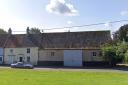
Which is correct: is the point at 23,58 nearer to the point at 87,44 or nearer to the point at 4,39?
the point at 4,39

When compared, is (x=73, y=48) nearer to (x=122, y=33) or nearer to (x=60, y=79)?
(x=122, y=33)

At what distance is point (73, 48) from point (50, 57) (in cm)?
611

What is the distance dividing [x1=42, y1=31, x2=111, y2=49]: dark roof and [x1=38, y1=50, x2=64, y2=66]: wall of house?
1191 mm

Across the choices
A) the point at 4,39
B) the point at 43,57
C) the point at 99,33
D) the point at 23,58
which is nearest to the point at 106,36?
the point at 99,33

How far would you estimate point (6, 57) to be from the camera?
268 ft

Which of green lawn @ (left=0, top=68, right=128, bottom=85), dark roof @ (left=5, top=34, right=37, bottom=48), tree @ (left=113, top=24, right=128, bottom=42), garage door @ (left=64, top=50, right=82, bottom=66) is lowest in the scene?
green lawn @ (left=0, top=68, right=128, bottom=85)

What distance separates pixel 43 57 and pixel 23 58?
18.6ft

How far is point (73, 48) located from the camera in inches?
2977

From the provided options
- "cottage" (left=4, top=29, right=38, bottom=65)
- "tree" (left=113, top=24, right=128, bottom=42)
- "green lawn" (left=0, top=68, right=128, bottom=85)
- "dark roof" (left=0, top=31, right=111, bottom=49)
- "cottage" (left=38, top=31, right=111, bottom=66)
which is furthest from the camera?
"tree" (left=113, top=24, right=128, bottom=42)

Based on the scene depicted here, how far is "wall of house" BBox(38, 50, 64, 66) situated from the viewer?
77.0m

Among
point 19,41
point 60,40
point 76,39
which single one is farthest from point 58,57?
point 19,41

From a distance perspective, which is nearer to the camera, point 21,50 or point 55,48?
point 55,48

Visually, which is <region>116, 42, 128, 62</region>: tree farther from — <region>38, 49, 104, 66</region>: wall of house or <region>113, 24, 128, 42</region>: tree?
<region>113, 24, 128, 42</region>: tree

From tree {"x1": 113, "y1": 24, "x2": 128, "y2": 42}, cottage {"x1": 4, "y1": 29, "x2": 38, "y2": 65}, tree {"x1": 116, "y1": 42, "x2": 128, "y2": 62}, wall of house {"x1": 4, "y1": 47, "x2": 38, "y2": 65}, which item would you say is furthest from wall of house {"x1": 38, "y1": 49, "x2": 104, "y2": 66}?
tree {"x1": 113, "y1": 24, "x2": 128, "y2": 42}
